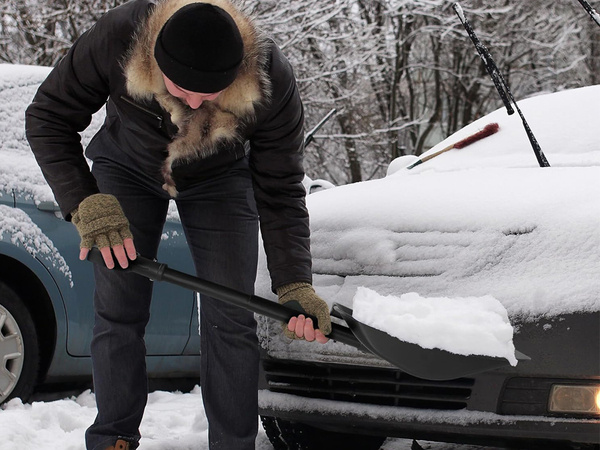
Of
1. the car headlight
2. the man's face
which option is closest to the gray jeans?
the man's face

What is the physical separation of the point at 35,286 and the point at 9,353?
13.3 inches

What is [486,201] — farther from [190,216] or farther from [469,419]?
[190,216]

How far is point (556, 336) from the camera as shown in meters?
2.41

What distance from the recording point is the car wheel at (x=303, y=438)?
124 inches

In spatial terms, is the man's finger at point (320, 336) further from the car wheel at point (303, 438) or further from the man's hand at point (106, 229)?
the car wheel at point (303, 438)

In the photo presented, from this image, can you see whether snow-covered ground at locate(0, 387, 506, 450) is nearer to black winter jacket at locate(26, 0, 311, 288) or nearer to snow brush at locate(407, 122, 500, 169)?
black winter jacket at locate(26, 0, 311, 288)

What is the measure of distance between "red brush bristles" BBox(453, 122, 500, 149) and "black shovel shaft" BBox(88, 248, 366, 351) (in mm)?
1693

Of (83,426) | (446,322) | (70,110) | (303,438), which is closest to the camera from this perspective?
(446,322)

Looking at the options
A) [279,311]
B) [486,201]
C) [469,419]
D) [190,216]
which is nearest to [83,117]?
[190,216]

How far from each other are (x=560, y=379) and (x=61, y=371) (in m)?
2.28

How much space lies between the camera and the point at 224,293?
95.5 inches

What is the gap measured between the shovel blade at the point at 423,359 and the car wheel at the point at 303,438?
2.90ft

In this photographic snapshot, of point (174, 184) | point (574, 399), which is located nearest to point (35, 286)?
point (174, 184)

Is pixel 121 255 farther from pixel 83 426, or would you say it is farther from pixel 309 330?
pixel 83 426
